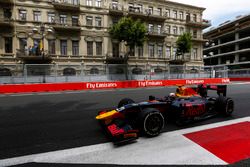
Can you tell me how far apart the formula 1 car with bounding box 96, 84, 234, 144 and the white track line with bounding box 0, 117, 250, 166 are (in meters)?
0.21

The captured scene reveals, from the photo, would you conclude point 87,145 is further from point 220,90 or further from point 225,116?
point 220,90

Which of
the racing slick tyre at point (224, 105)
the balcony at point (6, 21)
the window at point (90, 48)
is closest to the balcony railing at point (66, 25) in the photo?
the window at point (90, 48)

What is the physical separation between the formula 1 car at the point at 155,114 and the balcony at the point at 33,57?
20.5 metres

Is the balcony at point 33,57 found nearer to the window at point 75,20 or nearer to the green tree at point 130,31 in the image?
the window at point 75,20

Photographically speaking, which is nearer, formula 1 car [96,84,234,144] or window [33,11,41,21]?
formula 1 car [96,84,234,144]

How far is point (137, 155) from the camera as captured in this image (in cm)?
244

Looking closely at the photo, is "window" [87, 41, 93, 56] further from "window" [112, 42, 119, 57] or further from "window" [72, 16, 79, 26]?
"window" [112, 42, 119, 57]

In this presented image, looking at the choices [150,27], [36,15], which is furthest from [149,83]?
[36,15]

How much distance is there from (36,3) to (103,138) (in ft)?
83.5

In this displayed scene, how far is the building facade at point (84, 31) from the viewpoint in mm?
20953

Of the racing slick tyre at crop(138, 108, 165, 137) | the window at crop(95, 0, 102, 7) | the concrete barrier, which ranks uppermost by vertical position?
the window at crop(95, 0, 102, 7)

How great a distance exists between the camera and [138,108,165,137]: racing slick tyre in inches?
118

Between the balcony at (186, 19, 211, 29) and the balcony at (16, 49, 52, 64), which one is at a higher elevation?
the balcony at (186, 19, 211, 29)

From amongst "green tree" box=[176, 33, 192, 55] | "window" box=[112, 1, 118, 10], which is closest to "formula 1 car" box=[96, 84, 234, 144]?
"green tree" box=[176, 33, 192, 55]
